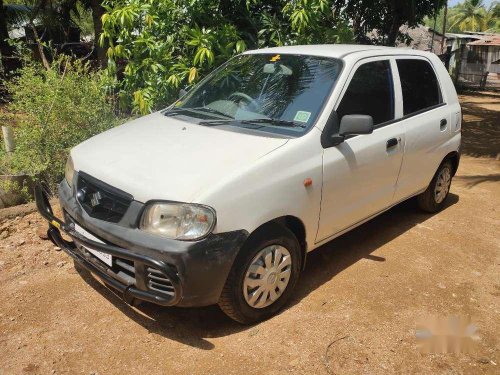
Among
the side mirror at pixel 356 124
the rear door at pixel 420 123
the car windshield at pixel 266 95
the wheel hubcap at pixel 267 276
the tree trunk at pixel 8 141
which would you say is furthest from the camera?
the tree trunk at pixel 8 141

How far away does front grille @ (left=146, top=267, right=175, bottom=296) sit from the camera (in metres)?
2.61

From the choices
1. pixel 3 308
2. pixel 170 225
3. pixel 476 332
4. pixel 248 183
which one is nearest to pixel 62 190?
pixel 3 308

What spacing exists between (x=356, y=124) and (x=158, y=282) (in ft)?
5.61

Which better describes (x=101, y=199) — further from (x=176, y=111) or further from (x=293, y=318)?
Result: (x=293, y=318)

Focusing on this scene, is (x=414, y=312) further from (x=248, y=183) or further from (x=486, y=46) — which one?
(x=486, y=46)

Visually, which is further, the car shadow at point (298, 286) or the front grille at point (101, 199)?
the car shadow at point (298, 286)

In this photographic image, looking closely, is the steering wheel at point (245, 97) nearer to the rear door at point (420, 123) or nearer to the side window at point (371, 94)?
the side window at point (371, 94)

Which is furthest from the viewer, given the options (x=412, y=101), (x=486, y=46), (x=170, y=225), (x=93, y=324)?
(x=486, y=46)

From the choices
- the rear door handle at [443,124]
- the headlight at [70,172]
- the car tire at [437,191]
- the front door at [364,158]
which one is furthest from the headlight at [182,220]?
the car tire at [437,191]

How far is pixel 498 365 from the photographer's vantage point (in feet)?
9.35

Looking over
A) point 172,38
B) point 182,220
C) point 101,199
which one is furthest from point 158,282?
point 172,38

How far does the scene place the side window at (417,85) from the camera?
4.17 m

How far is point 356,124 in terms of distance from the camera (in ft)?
10.5

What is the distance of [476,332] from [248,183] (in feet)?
6.38
